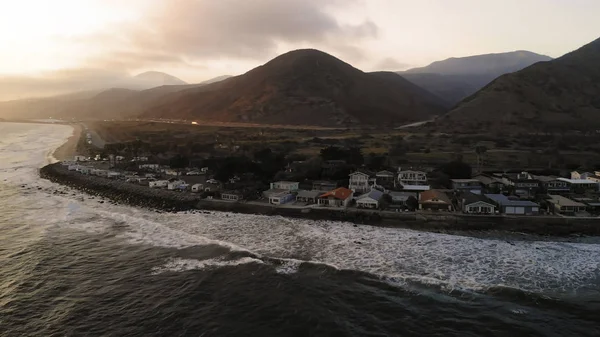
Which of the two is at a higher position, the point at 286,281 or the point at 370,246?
the point at 370,246

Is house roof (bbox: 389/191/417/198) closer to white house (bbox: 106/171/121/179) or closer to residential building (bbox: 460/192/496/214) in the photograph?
residential building (bbox: 460/192/496/214)

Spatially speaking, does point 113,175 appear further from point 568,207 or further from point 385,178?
point 568,207

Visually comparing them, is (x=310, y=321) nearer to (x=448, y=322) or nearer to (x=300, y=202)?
(x=448, y=322)

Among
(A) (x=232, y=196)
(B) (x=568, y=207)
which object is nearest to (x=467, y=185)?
(B) (x=568, y=207)

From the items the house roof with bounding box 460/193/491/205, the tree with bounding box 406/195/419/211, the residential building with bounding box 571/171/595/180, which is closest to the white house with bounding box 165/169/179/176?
the tree with bounding box 406/195/419/211

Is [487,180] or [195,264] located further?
[487,180]

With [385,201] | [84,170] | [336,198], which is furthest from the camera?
[84,170]

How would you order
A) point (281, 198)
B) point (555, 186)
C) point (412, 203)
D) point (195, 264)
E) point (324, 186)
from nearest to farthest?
point (195, 264), point (412, 203), point (281, 198), point (555, 186), point (324, 186)
